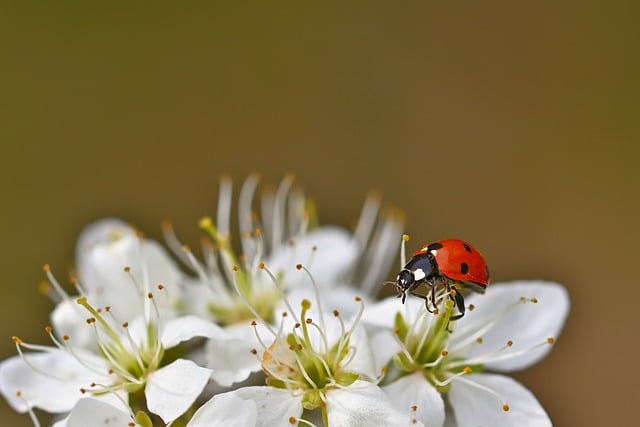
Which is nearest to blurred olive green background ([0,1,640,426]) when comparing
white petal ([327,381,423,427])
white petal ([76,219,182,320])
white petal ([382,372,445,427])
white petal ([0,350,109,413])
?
white petal ([76,219,182,320])

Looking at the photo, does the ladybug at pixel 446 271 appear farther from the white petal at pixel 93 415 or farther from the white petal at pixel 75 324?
the white petal at pixel 75 324

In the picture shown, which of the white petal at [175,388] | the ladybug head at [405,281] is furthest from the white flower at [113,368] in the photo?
the ladybug head at [405,281]

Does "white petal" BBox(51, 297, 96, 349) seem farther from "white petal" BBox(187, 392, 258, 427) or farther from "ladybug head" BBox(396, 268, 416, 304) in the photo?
"ladybug head" BBox(396, 268, 416, 304)

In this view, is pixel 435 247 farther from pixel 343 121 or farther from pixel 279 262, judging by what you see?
pixel 343 121

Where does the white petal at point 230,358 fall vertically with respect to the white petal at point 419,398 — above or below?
above

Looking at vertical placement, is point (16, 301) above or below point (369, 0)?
below

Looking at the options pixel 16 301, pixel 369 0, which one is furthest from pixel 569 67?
pixel 16 301

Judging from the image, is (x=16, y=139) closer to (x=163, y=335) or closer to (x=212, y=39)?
(x=212, y=39)
